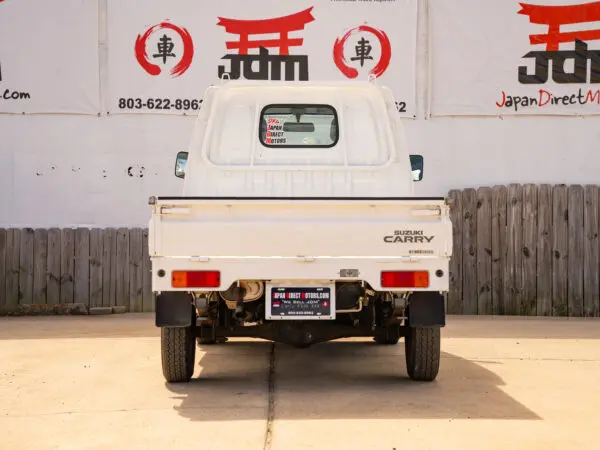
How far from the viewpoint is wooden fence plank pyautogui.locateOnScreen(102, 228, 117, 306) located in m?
12.8

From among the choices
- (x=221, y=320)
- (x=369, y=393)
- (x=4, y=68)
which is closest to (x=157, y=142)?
(x=4, y=68)

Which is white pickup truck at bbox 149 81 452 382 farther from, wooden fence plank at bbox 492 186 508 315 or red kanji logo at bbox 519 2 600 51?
red kanji logo at bbox 519 2 600 51

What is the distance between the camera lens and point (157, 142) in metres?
12.9

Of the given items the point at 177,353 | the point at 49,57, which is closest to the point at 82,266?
the point at 49,57

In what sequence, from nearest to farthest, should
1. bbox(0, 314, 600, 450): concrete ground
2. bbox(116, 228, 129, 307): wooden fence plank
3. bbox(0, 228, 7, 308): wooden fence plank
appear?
bbox(0, 314, 600, 450): concrete ground
bbox(0, 228, 7, 308): wooden fence plank
bbox(116, 228, 129, 307): wooden fence plank

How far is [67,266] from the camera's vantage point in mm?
12836

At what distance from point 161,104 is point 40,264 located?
2768 millimetres

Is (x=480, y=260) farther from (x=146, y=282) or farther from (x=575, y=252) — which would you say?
(x=146, y=282)

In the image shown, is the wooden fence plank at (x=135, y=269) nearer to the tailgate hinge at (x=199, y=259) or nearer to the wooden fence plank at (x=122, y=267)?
the wooden fence plank at (x=122, y=267)

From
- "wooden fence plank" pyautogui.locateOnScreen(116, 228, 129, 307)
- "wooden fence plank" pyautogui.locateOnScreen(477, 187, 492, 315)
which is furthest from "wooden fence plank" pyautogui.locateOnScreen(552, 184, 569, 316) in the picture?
"wooden fence plank" pyautogui.locateOnScreen(116, 228, 129, 307)

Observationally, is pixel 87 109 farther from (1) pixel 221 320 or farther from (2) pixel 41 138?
(1) pixel 221 320

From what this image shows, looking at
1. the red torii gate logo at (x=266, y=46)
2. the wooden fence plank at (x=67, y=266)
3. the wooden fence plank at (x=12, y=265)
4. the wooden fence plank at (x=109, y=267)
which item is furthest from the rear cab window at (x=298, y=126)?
the wooden fence plank at (x=12, y=265)

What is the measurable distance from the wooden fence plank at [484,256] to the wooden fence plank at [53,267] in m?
5.75

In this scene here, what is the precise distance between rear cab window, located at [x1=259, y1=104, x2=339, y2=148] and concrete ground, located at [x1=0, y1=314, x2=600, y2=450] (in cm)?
194
